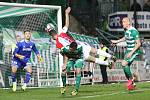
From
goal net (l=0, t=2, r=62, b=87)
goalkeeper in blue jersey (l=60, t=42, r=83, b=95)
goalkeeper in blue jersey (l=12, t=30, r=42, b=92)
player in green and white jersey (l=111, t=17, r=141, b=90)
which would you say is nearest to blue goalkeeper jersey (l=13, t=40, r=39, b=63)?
goalkeeper in blue jersey (l=12, t=30, r=42, b=92)

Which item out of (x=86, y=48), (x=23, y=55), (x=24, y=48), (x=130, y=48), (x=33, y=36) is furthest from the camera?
(x=86, y=48)

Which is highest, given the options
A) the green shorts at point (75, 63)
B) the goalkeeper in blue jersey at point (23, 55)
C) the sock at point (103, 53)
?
the sock at point (103, 53)

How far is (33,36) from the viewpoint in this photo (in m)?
22.2

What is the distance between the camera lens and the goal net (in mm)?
21547

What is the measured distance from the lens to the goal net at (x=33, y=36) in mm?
21547

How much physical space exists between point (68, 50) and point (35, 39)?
6.96 m

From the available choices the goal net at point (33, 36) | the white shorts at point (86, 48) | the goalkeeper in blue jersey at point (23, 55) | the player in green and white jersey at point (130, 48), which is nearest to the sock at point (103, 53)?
the white shorts at point (86, 48)

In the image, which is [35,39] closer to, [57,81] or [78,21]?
[57,81]

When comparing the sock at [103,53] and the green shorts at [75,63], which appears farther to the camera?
the sock at [103,53]

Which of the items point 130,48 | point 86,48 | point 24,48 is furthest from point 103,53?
point 130,48

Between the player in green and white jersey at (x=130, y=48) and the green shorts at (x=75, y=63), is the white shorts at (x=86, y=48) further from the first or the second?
the green shorts at (x=75, y=63)

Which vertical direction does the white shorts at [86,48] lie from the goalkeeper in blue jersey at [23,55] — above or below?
above

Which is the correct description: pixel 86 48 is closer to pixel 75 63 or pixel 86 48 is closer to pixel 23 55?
pixel 23 55

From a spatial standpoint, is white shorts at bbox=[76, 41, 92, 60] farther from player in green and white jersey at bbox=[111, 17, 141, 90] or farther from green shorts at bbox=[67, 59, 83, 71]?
green shorts at bbox=[67, 59, 83, 71]
